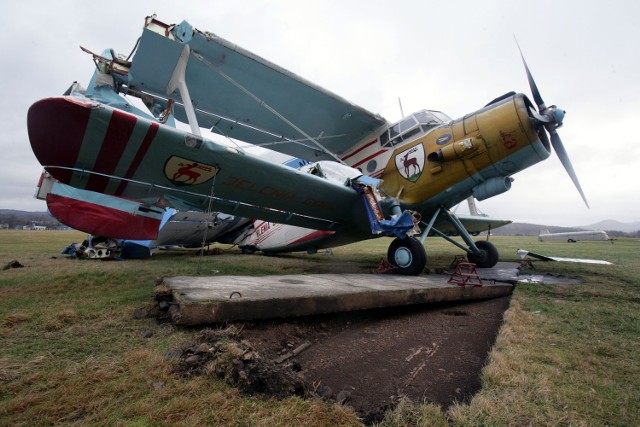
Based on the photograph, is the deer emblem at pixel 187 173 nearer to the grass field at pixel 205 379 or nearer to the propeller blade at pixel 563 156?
the grass field at pixel 205 379

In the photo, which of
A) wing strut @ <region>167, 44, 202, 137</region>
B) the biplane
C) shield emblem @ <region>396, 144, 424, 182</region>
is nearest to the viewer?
the biplane

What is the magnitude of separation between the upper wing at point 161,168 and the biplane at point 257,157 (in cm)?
2

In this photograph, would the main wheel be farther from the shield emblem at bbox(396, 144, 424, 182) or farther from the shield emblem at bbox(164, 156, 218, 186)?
the shield emblem at bbox(164, 156, 218, 186)

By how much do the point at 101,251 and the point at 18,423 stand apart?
814cm

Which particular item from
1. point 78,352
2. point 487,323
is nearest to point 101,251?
point 78,352

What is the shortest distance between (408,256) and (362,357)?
140 inches

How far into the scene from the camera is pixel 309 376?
1.82 m

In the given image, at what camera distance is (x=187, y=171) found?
450 centimetres

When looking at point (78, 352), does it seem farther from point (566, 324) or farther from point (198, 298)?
point (566, 324)

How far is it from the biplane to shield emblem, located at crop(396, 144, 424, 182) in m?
0.03

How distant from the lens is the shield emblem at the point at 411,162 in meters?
6.23

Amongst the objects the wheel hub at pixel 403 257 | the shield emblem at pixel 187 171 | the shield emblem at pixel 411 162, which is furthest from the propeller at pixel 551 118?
the shield emblem at pixel 187 171

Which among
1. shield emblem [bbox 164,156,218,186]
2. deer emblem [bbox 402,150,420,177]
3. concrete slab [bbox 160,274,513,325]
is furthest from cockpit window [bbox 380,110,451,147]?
shield emblem [bbox 164,156,218,186]

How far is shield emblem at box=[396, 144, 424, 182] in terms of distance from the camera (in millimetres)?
6234
